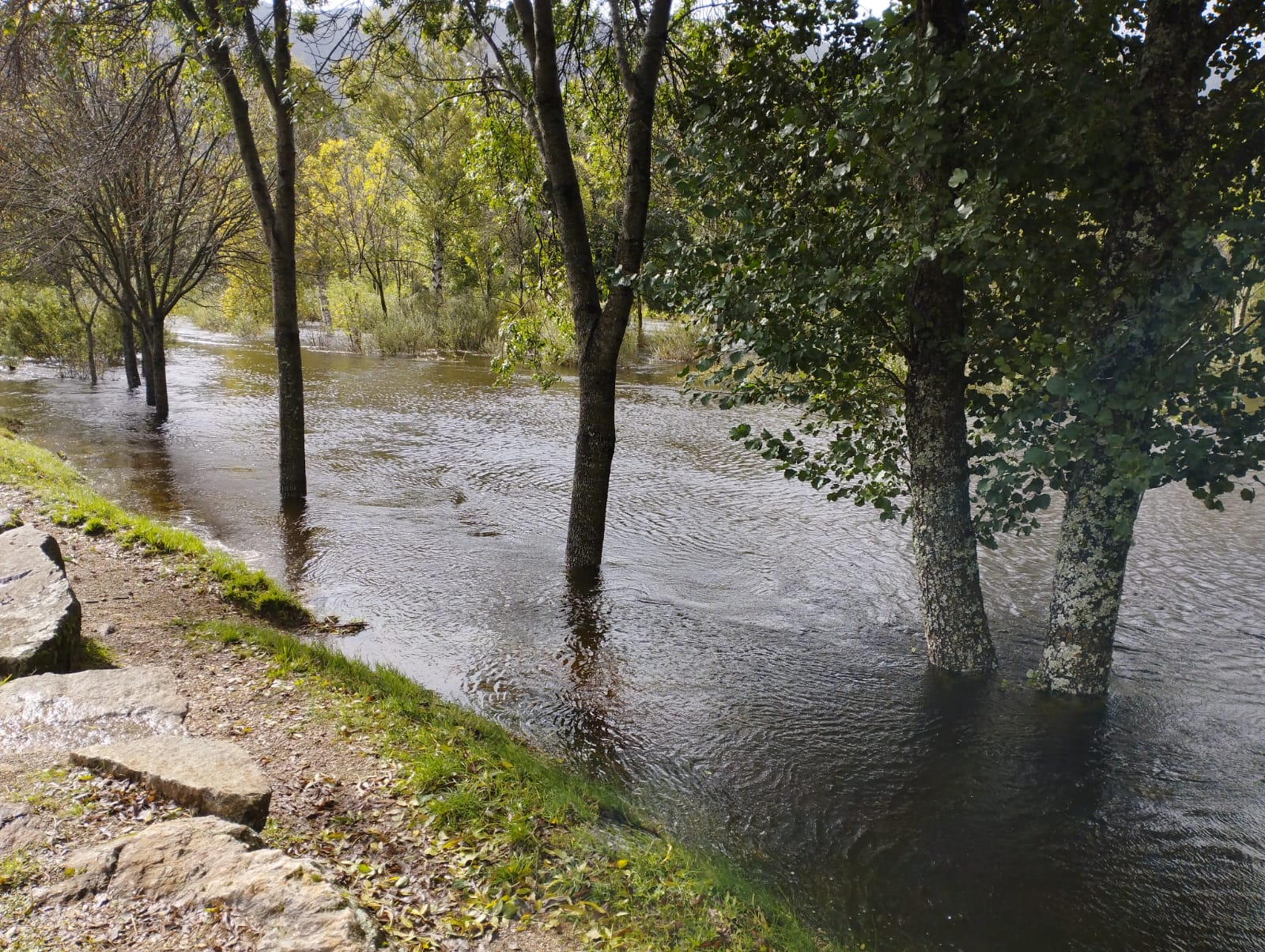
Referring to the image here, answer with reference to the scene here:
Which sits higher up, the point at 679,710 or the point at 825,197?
the point at 825,197

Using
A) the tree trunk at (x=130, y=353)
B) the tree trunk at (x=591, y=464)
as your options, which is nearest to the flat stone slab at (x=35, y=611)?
the tree trunk at (x=591, y=464)

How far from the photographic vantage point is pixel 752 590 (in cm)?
775

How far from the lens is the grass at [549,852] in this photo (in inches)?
118

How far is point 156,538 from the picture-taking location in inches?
280

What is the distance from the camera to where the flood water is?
3.97 metres

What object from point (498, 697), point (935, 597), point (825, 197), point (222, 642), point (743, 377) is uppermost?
point (825, 197)

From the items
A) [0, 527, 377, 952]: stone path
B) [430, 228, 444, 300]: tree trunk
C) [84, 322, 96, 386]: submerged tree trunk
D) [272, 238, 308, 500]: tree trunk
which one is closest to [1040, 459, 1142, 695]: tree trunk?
[0, 527, 377, 952]: stone path

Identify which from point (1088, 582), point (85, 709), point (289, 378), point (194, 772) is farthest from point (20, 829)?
point (289, 378)

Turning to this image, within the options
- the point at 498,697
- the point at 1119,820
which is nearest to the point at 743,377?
the point at 498,697

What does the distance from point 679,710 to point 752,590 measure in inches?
96.8

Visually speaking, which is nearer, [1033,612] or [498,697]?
[498,697]

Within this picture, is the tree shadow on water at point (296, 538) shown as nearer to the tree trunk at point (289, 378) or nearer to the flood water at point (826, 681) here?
the flood water at point (826, 681)

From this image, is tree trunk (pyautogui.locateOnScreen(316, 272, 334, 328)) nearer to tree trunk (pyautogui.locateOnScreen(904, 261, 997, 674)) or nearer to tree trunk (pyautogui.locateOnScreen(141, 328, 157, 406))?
tree trunk (pyautogui.locateOnScreen(141, 328, 157, 406))

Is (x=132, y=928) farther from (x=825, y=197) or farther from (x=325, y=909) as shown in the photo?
(x=825, y=197)
